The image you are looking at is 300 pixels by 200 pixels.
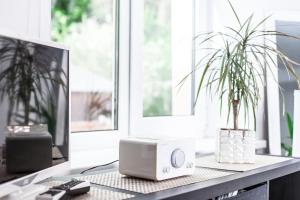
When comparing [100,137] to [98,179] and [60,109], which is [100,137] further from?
[60,109]

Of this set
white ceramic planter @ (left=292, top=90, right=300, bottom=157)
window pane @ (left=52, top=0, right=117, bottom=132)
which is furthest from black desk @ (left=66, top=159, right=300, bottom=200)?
window pane @ (left=52, top=0, right=117, bottom=132)

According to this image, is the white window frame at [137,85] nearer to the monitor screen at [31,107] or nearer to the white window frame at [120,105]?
the white window frame at [120,105]

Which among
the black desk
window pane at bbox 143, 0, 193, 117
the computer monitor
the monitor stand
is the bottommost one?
the black desk

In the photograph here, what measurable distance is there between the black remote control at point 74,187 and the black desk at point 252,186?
0.52 ft

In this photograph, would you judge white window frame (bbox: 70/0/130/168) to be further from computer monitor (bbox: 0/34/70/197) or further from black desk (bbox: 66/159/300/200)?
computer monitor (bbox: 0/34/70/197)

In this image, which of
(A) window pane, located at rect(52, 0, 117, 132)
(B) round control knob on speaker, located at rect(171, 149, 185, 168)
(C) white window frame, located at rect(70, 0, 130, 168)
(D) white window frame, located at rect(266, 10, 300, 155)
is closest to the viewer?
(B) round control knob on speaker, located at rect(171, 149, 185, 168)

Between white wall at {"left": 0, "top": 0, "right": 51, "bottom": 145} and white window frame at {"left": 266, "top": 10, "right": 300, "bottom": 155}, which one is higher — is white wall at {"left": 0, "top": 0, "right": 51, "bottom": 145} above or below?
above

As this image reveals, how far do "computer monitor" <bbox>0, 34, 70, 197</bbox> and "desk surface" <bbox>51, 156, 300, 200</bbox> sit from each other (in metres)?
0.24

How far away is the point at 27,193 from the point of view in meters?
1.21

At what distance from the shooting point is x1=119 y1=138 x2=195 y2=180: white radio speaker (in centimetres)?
144

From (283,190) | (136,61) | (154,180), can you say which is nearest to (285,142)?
(283,190)

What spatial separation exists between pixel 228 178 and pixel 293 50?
1299mm

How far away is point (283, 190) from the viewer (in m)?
2.10

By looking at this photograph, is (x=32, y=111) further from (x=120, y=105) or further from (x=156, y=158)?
(x=120, y=105)
